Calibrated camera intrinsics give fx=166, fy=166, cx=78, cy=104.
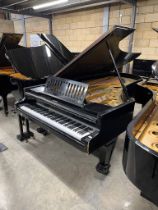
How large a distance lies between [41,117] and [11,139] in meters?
1.14

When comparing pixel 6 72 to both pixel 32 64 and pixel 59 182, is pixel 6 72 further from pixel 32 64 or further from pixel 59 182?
pixel 59 182

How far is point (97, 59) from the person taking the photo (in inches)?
86.5

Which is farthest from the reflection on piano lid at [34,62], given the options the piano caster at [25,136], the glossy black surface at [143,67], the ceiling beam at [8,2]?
the ceiling beam at [8,2]

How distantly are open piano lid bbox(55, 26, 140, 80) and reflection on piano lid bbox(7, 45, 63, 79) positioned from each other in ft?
2.47

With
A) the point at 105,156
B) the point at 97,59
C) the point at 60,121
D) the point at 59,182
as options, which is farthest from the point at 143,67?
the point at 59,182

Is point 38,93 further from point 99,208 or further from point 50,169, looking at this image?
point 99,208

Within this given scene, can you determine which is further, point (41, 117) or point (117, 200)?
point (41, 117)

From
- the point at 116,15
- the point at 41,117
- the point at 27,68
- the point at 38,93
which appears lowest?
the point at 41,117

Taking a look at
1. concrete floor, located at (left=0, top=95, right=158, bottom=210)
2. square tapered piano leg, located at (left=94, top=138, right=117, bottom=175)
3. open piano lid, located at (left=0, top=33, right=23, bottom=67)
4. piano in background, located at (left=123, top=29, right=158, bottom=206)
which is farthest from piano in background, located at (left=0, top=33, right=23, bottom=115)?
A: piano in background, located at (left=123, top=29, right=158, bottom=206)

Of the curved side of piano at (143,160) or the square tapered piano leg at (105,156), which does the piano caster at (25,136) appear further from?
the curved side of piano at (143,160)

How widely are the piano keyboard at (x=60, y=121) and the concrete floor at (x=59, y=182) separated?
0.67 meters

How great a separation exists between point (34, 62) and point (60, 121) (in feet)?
5.39

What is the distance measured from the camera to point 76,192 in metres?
1.76

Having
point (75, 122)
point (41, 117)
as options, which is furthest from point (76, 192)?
point (41, 117)
